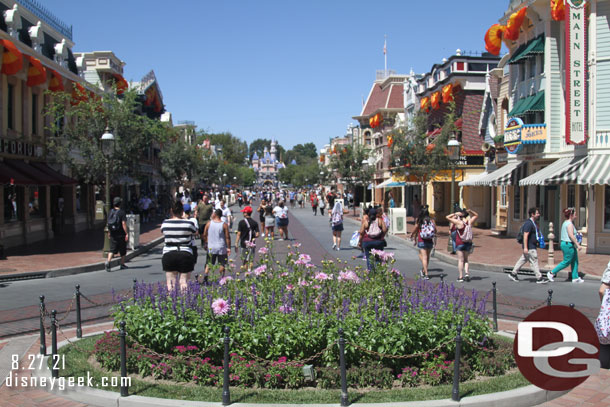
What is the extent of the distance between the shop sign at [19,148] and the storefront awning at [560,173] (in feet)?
61.1

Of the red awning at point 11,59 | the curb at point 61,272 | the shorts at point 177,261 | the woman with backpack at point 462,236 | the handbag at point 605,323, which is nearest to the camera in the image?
the handbag at point 605,323

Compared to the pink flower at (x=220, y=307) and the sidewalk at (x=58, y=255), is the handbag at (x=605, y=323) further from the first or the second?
the sidewalk at (x=58, y=255)

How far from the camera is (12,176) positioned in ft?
62.7

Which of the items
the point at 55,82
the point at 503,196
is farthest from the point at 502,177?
the point at 55,82

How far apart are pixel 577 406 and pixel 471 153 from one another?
2844 centimetres

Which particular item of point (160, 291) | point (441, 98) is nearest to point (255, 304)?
point (160, 291)

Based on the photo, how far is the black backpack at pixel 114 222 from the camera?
50.4ft

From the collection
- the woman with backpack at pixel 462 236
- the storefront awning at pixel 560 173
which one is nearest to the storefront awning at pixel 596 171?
the storefront awning at pixel 560 173

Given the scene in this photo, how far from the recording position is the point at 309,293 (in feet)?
23.9

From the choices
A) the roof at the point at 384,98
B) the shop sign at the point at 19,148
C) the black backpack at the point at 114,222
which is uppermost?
the roof at the point at 384,98

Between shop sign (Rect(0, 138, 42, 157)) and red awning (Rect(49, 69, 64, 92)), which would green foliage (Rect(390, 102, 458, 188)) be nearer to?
red awning (Rect(49, 69, 64, 92))

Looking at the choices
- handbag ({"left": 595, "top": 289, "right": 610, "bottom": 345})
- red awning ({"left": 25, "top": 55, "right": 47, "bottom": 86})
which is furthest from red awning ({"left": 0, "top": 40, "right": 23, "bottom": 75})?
handbag ({"left": 595, "top": 289, "right": 610, "bottom": 345})

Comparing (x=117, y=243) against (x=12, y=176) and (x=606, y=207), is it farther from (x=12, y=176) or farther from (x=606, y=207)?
(x=606, y=207)

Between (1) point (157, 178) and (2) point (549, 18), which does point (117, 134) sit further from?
(1) point (157, 178)
